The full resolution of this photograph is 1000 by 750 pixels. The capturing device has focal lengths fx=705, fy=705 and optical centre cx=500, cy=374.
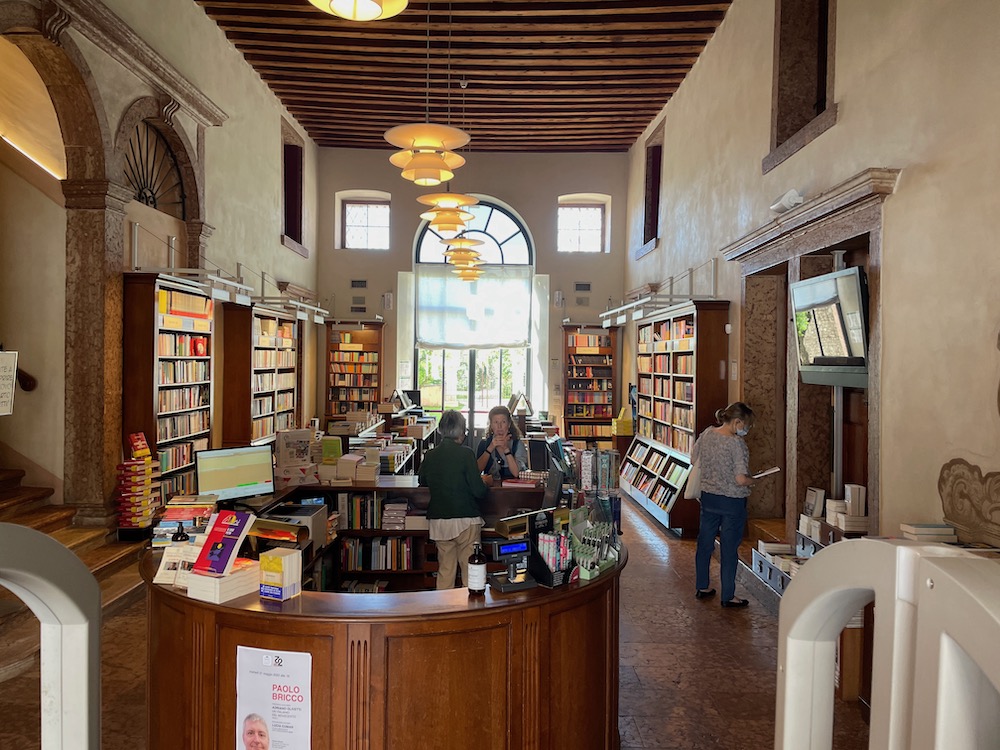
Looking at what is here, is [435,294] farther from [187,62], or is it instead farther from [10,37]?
[10,37]

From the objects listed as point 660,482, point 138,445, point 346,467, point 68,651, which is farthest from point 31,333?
point 660,482

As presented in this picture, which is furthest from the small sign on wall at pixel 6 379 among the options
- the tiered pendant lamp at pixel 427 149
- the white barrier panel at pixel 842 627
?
the white barrier panel at pixel 842 627

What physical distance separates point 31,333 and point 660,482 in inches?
290

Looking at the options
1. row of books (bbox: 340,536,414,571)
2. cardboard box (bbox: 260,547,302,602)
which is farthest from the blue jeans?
cardboard box (bbox: 260,547,302,602)

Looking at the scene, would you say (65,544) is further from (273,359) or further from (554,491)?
(273,359)

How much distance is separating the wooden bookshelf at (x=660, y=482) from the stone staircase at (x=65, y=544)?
5.25 metres

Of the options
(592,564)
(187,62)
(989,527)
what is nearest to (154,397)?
(187,62)

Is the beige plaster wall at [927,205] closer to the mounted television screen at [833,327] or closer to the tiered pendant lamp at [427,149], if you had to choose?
the mounted television screen at [833,327]

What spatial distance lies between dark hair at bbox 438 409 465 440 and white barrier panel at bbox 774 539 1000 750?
13.2 feet

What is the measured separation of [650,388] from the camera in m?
11.0

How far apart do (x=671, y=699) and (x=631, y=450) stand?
7.53 meters

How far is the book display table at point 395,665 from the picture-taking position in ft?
9.14

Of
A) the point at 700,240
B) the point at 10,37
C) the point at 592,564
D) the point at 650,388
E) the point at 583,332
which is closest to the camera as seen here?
the point at 592,564

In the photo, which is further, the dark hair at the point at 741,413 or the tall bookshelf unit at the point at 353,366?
the tall bookshelf unit at the point at 353,366
